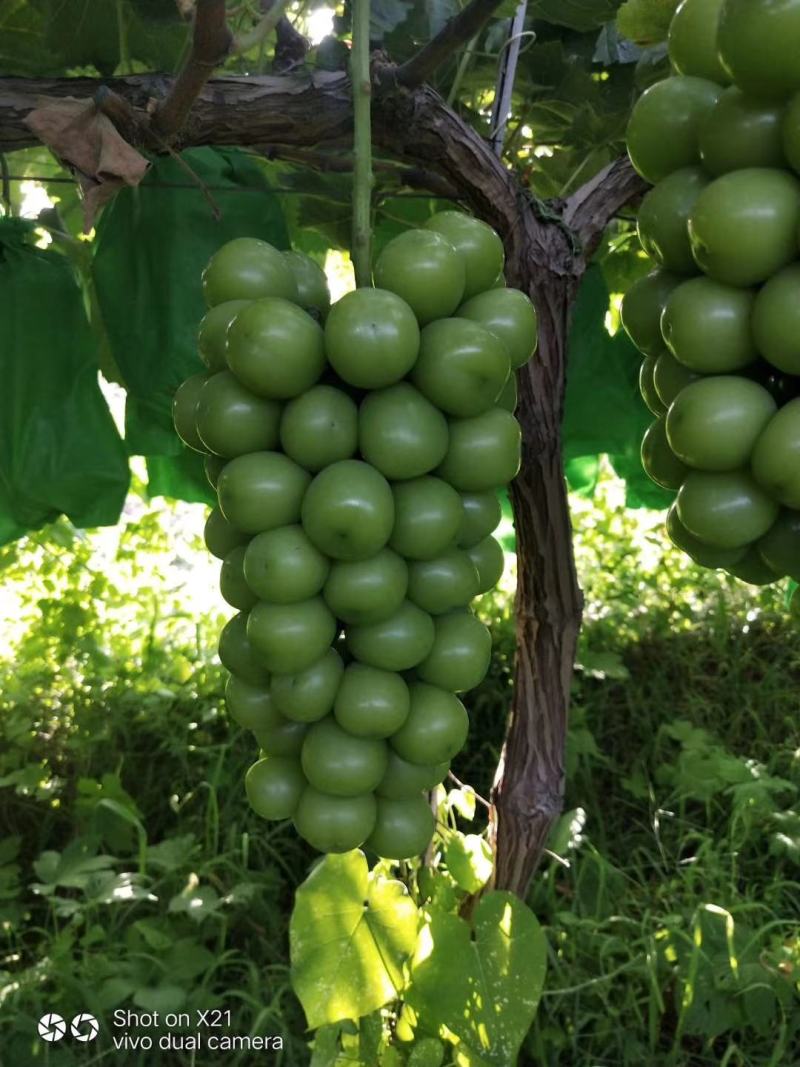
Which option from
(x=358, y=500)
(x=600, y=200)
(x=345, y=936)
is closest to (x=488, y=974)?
(x=345, y=936)

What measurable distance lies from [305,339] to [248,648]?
22cm

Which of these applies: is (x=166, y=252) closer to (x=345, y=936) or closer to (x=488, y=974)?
(x=345, y=936)

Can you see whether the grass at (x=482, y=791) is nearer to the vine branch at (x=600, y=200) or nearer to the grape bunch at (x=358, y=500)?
the vine branch at (x=600, y=200)

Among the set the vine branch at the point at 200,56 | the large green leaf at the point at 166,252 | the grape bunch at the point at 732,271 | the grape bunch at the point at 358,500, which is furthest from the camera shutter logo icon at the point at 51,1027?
the grape bunch at the point at 732,271

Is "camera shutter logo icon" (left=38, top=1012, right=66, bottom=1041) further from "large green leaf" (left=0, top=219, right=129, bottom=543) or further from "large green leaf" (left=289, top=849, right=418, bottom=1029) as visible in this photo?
"large green leaf" (left=0, top=219, right=129, bottom=543)

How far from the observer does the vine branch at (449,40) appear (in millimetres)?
787

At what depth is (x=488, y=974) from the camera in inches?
50.2

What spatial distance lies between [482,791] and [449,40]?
2.04 meters

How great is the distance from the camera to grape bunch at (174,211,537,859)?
609 millimetres

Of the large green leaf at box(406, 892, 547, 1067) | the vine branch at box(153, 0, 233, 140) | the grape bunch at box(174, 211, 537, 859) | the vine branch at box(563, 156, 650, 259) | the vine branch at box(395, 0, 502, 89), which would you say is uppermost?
the vine branch at box(563, 156, 650, 259)

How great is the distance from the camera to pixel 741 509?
492 millimetres

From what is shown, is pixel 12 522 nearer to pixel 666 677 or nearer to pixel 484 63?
pixel 484 63

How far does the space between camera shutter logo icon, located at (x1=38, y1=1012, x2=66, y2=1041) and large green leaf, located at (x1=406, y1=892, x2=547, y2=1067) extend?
898mm

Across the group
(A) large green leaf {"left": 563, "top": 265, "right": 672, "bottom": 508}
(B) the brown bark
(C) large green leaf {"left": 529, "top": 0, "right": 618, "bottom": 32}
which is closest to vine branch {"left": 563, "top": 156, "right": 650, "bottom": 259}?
(B) the brown bark
